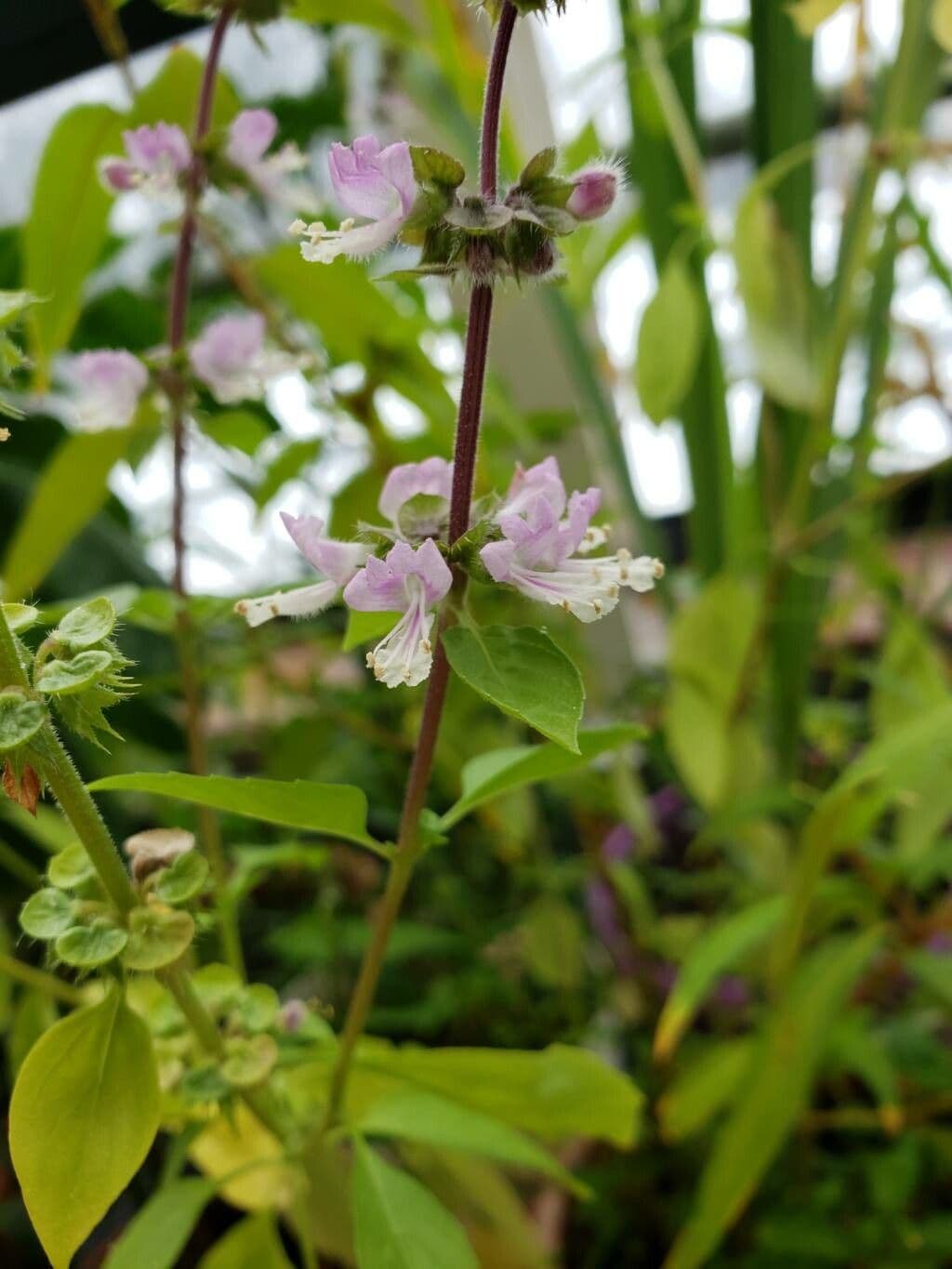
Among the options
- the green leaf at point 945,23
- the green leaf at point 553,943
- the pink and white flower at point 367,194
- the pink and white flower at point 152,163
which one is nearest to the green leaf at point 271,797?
the pink and white flower at point 367,194

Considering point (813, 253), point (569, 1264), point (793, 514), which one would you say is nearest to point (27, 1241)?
point (569, 1264)

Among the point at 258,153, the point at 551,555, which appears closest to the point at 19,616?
the point at 551,555

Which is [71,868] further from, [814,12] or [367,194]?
[814,12]

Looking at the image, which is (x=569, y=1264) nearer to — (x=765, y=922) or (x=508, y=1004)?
(x=508, y=1004)

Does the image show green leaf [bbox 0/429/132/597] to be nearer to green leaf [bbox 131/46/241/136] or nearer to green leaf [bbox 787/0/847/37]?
green leaf [bbox 131/46/241/136]

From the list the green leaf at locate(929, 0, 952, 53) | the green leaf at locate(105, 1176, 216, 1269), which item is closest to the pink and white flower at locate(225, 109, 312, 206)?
the green leaf at locate(929, 0, 952, 53)

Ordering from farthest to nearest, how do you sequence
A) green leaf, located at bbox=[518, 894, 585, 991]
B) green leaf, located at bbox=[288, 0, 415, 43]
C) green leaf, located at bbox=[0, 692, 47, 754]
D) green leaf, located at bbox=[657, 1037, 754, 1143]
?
1. green leaf, located at bbox=[518, 894, 585, 991]
2. green leaf, located at bbox=[657, 1037, 754, 1143]
3. green leaf, located at bbox=[288, 0, 415, 43]
4. green leaf, located at bbox=[0, 692, 47, 754]

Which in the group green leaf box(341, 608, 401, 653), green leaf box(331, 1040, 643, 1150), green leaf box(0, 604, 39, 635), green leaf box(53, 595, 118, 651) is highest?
green leaf box(0, 604, 39, 635)
